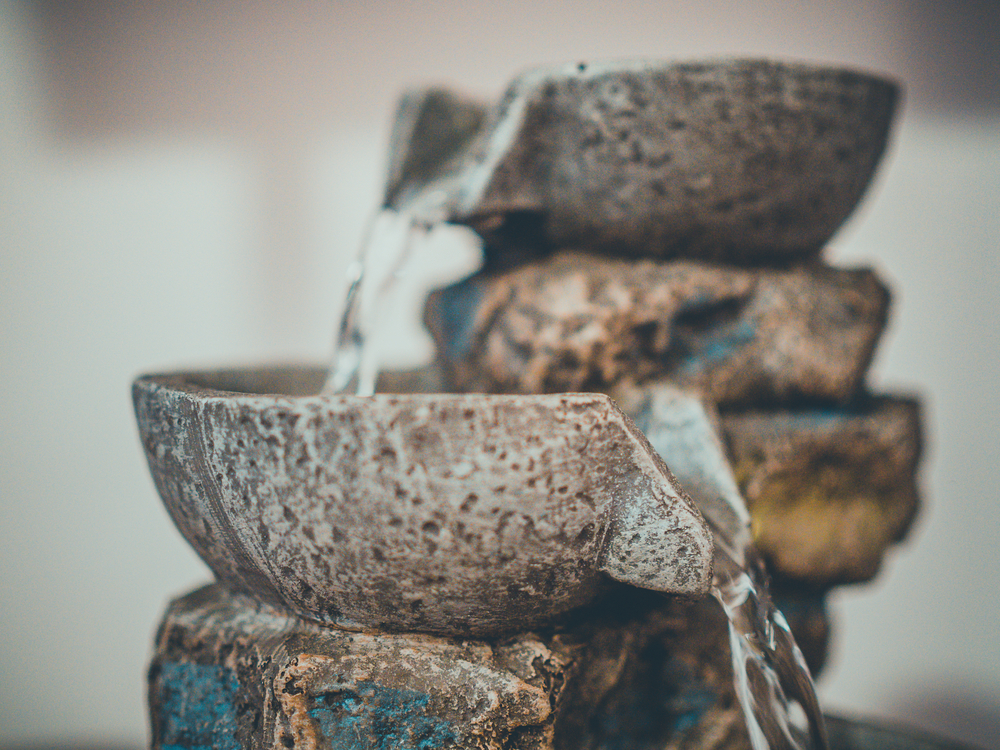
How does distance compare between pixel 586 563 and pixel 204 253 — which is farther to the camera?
pixel 204 253

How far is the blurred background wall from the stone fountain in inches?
28.0

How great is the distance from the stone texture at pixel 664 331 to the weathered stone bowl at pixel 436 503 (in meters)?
0.26

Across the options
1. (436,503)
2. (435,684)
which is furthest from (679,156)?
(435,684)

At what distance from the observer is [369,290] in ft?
2.99

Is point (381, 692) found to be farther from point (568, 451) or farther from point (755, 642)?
point (755, 642)

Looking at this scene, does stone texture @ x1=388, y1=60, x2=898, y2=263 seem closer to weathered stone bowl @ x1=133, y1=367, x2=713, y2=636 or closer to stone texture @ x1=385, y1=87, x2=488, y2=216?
stone texture @ x1=385, y1=87, x2=488, y2=216

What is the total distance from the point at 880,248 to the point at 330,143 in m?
1.32

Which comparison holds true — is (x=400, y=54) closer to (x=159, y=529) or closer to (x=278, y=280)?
(x=278, y=280)

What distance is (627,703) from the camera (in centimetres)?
71

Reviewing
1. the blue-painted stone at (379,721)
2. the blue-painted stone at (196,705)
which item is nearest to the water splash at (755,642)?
the blue-painted stone at (379,721)

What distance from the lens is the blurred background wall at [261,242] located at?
1515mm

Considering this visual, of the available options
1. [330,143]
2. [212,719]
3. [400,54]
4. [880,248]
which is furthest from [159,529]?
[880,248]

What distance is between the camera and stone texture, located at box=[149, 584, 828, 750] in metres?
0.54

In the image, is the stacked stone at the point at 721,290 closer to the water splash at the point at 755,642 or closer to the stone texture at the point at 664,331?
the stone texture at the point at 664,331
